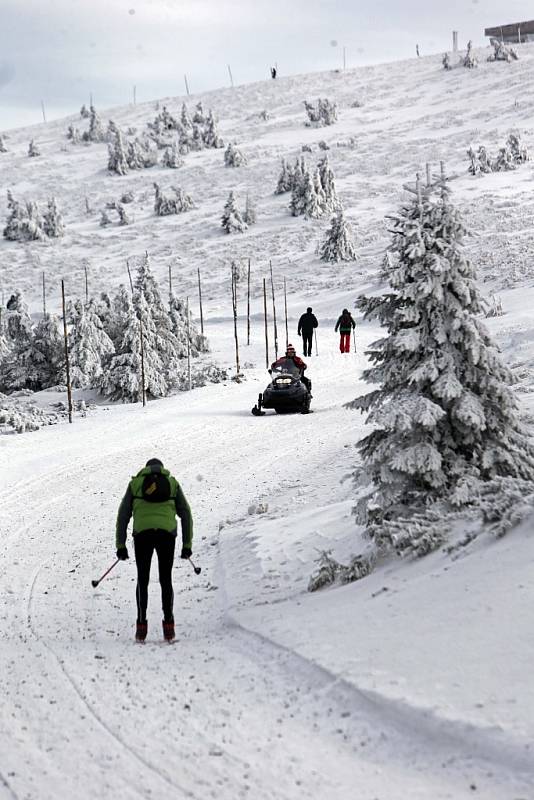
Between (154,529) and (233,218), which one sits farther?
(233,218)

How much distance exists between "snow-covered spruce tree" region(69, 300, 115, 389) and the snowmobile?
13569 mm

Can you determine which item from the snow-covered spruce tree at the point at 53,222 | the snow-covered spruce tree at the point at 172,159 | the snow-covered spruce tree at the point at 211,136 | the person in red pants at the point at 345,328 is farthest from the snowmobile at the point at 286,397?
the snow-covered spruce tree at the point at 211,136

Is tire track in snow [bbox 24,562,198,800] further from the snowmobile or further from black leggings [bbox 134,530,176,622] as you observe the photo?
the snowmobile

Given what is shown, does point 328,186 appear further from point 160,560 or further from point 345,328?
point 160,560

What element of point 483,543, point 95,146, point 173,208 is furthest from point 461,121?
point 483,543

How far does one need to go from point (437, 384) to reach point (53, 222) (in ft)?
233

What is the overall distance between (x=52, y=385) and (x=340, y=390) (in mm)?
15904

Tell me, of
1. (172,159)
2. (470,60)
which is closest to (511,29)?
(470,60)

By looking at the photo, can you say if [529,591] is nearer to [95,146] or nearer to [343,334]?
[343,334]

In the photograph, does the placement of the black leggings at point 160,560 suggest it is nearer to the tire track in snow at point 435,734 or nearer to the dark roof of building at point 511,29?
the tire track in snow at point 435,734

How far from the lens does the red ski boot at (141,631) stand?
7.52 meters

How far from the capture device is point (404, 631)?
6039 millimetres

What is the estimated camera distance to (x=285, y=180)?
75375mm

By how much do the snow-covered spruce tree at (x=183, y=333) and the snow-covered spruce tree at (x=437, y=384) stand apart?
2732cm
